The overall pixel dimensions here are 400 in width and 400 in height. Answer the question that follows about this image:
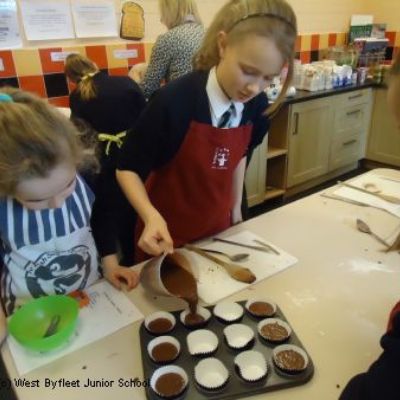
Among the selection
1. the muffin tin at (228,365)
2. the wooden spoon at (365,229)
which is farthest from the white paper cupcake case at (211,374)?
the wooden spoon at (365,229)

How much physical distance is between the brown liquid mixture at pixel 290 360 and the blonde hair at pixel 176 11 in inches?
70.3

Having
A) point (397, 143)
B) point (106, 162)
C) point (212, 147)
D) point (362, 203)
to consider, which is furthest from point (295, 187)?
point (212, 147)

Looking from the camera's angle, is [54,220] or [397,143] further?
[397,143]

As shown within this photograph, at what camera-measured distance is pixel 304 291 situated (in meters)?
0.79

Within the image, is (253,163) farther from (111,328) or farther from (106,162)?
(111,328)

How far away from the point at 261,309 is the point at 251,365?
5.0 inches

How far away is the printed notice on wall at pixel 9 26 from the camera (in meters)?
1.79

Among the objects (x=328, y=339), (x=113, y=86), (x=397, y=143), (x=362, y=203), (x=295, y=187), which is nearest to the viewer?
(x=328, y=339)

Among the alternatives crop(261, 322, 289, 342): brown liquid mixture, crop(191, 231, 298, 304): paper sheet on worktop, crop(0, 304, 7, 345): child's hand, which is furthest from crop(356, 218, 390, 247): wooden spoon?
crop(0, 304, 7, 345): child's hand

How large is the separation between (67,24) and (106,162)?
2.50 ft

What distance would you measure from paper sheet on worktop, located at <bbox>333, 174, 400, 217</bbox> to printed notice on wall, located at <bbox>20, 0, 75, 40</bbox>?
1594mm

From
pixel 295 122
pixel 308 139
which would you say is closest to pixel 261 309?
pixel 295 122

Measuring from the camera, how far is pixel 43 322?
70cm

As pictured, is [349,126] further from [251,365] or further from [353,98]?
[251,365]
